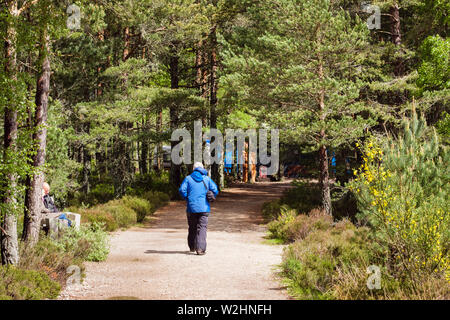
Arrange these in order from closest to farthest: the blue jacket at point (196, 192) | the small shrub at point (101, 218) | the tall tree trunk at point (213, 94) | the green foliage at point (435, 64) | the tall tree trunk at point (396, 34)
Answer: the blue jacket at point (196, 192) < the small shrub at point (101, 218) < the green foliage at point (435, 64) < the tall tree trunk at point (396, 34) < the tall tree trunk at point (213, 94)

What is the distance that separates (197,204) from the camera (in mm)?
10023

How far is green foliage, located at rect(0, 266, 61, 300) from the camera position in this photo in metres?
6.31

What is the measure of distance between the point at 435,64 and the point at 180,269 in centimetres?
1066

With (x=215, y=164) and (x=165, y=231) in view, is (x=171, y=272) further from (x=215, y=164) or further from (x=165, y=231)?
(x=215, y=164)

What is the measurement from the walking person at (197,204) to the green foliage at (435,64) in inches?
335

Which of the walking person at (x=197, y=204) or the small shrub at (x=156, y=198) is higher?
the walking person at (x=197, y=204)

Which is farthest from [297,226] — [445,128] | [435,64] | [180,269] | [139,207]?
[139,207]

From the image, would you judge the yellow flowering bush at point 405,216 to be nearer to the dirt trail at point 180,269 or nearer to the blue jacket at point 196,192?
the dirt trail at point 180,269

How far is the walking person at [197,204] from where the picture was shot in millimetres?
10047

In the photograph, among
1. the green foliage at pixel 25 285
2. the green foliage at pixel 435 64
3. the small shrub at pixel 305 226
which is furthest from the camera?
the green foliage at pixel 435 64

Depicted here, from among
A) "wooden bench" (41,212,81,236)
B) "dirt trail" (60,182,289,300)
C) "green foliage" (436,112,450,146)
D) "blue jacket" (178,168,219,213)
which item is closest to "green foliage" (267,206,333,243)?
"dirt trail" (60,182,289,300)

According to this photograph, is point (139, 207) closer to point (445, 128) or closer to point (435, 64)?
point (445, 128)

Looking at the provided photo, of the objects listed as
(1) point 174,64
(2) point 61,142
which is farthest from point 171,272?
(1) point 174,64

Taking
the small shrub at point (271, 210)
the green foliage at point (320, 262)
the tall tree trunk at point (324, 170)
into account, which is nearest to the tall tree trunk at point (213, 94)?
the small shrub at point (271, 210)
